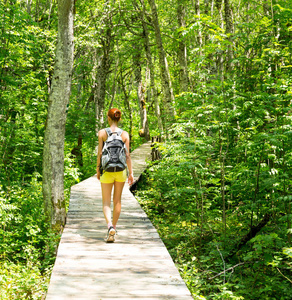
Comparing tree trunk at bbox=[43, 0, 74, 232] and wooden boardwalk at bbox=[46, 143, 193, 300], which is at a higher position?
tree trunk at bbox=[43, 0, 74, 232]

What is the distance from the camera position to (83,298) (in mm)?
3734

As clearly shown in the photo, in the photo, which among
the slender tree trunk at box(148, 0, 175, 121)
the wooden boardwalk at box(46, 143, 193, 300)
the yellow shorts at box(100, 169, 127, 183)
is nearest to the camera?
the wooden boardwalk at box(46, 143, 193, 300)

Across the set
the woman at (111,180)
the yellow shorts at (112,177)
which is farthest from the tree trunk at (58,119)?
the yellow shorts at (112,177)

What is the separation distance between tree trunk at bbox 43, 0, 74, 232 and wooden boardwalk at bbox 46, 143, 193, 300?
2.31 ft

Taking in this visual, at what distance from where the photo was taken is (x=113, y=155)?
5.47 meters

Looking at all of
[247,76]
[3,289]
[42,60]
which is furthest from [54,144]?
[42,60]

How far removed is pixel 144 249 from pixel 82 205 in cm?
347

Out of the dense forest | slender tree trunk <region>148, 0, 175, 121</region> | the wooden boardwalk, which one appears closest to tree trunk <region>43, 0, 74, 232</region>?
the dense forest

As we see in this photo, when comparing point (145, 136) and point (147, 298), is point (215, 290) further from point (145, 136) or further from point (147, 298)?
point (145, 136)

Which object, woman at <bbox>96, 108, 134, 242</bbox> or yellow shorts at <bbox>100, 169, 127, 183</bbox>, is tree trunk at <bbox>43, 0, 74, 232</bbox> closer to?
woman at <bbox>96, 108, 134, 242</bbox>

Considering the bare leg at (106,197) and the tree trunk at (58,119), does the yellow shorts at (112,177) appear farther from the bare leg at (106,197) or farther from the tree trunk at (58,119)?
the tree trunk at (58,119)

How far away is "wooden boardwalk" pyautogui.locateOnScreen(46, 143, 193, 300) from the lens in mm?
3916

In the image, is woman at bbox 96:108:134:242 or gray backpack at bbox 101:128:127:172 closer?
gray backpack at bbox 101:128:127:172

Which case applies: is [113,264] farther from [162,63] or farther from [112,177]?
[162,63]
